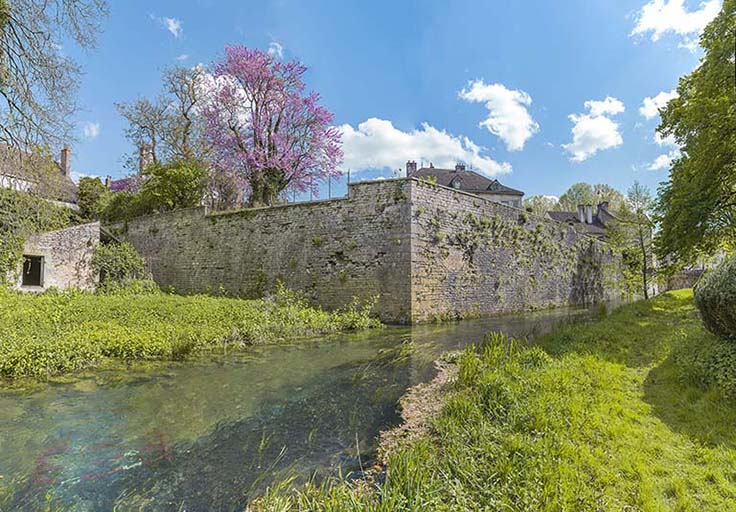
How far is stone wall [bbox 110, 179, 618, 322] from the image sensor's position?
41.7 feet

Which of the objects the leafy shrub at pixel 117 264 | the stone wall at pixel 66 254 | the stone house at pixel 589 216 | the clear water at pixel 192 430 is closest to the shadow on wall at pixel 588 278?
the clear water at pixel 192 430

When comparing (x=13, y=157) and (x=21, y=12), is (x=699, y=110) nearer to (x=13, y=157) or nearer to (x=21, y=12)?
(x=21, y=12)

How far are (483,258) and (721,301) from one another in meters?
10.2

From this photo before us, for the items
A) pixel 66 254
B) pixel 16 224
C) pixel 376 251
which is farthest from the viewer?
pixel 66 254

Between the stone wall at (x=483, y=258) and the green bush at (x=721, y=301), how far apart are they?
7.61 metres

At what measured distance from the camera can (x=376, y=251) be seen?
1289 centimetres

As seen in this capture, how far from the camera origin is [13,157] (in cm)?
842

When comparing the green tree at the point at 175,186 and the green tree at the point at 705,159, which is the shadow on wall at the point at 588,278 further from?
the green tree at the point at 175,186

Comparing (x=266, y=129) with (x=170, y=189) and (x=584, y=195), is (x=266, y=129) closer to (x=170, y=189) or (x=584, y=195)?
(x=170, y=189)

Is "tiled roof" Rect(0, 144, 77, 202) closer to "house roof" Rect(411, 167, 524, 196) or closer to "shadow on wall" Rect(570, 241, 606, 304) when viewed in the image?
"shadow on wall" Rect(570, 241, 606, 304)

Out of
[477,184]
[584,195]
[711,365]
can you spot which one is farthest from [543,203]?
[711,365]

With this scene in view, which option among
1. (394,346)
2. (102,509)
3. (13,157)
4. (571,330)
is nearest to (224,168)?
(13,157)

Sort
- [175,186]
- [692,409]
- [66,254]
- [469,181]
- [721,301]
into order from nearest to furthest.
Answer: [692,409], [721,301], [66,254], [175,186], [469,181]

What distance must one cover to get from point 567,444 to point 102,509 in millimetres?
3859
